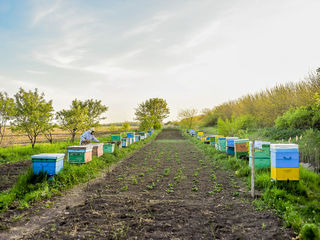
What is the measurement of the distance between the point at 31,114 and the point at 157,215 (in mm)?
12793

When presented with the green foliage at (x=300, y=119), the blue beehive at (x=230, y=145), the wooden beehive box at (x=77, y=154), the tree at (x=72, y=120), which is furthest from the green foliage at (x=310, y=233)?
the tree at (x=72, y=120)

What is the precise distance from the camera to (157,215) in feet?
14.3

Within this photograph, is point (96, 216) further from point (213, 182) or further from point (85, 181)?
point (213, 182)

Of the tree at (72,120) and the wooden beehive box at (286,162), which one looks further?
the tree at (72,120)

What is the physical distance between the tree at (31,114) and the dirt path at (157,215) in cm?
905


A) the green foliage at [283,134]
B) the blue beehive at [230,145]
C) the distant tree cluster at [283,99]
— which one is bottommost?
the blue beehive at [230,145]

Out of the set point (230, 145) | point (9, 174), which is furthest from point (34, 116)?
point (230, 145)

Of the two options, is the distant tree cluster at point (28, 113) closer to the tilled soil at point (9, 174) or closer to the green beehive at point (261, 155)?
the tilled soil at point (9, 174)

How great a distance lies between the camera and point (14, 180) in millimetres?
7121

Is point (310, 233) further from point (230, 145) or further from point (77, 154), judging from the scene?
point (77, 154)

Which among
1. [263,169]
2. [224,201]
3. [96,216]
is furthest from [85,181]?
[263,169]

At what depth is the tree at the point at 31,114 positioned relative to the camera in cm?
1350

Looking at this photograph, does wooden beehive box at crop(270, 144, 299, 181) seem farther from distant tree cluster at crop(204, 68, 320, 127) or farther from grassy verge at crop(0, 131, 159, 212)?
distant tree cluster at crop(204, 68, 320, 127)

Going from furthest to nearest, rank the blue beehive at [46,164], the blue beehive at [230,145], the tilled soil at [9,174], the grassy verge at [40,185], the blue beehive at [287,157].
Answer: the blue beehive at [230,145], the tilled soil at [9,174], the blue beehive at [46,164], the blue beehive at [287,157], the grassy verge at [40,185]
